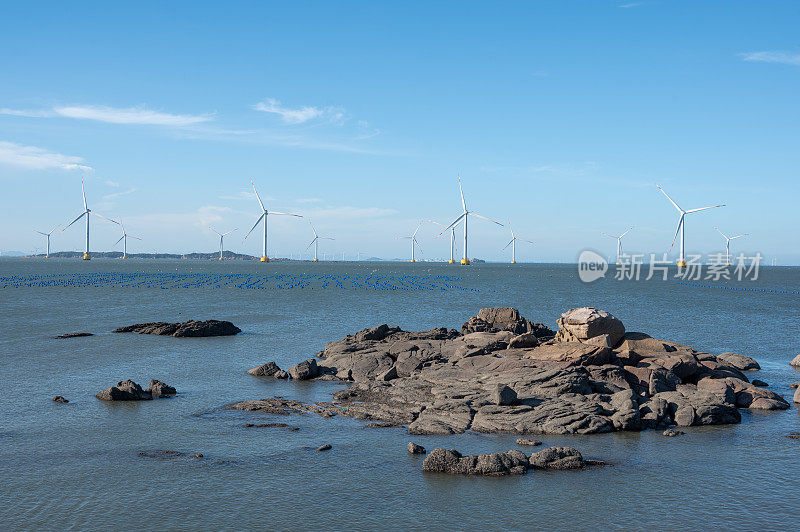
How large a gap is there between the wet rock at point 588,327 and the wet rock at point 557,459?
1308cm

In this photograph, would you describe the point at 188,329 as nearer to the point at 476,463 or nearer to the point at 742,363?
the point at 476,463

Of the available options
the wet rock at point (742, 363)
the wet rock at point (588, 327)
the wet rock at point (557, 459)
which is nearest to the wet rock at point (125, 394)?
the wet rock at point (557, 459)

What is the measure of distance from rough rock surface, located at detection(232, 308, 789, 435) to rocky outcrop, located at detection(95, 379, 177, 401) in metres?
4.93

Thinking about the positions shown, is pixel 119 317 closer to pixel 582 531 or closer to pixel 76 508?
pixel 76 508

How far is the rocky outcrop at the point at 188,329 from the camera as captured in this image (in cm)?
5166

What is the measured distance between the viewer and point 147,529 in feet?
52.1

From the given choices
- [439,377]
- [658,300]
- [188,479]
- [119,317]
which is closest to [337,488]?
[188,479]

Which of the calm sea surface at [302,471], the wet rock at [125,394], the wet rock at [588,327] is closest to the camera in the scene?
the calm sea surface at [302,471]

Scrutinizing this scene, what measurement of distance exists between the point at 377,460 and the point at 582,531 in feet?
22.9

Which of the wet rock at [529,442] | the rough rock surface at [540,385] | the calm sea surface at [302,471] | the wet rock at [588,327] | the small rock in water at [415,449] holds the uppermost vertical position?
the wet rock at [588,327]

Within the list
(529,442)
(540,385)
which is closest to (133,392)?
(529,442)

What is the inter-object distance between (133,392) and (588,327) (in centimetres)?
2179

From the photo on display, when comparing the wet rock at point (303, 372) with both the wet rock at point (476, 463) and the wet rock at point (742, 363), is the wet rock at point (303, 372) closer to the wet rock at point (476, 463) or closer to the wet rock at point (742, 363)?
the wet rock at point (476, 463)

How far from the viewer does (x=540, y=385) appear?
2734 centimetres
